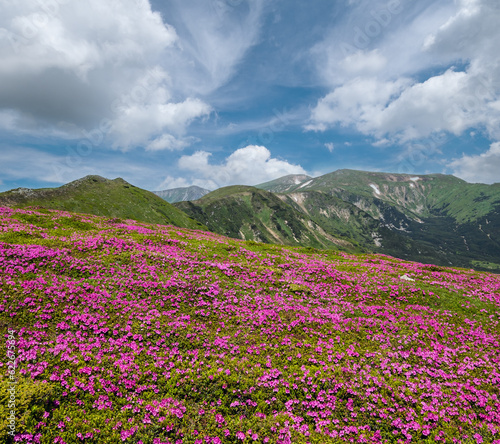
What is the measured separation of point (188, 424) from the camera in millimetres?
9648

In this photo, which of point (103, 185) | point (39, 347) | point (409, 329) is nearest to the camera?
point (39, 347)

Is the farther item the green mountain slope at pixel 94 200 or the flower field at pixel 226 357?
the green mountain slope at pixel 94 200

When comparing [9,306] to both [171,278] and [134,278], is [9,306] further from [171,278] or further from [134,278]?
[171,278]

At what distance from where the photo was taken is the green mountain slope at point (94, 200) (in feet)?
392

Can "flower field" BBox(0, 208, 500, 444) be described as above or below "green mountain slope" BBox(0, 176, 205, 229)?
below

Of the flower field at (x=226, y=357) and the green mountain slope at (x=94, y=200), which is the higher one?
the green mountain slope at (x=94, y=200)

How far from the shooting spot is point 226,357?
1316 cm

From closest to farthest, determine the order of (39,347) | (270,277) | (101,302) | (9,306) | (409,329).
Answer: (39,347) < (9,306) < (101,302) < (409,329) < (270,277)

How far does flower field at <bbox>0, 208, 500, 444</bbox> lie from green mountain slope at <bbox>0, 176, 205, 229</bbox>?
406 feet

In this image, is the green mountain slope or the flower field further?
the green mountain slope

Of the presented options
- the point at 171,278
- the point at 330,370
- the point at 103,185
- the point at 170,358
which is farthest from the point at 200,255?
the point at 103,185

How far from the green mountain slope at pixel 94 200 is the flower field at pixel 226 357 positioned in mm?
123681

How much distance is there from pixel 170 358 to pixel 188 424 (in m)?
3.56

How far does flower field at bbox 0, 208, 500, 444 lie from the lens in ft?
31.9
